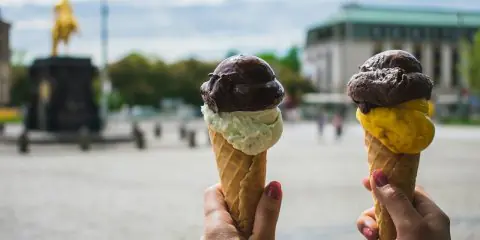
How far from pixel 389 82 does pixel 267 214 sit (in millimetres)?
818

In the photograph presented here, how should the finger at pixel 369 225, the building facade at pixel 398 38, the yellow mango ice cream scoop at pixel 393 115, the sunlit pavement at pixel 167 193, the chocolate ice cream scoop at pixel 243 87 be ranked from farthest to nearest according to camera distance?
the building facade at pixel 398 38 → the sunlit pavement at pixel 167 193 → the finger at pixel 369 225 → the yellow mango ice cream scoop at pixel 393 115 → the chocolate ice cream scoop at pixel 243 87

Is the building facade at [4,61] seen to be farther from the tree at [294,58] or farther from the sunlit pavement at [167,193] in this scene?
the tree at [294,58]

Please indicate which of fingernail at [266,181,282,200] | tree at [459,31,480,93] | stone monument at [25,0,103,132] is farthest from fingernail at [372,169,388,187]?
tree at [459,31,480,93]

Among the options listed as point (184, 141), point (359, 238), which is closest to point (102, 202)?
point (359, 238)

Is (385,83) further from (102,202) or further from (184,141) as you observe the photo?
(184,141)

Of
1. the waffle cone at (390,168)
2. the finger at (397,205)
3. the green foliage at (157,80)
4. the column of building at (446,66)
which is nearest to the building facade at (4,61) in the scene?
the green foliage at (157,80)

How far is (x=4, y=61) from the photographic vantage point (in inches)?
2249

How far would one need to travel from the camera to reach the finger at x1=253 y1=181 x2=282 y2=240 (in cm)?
310

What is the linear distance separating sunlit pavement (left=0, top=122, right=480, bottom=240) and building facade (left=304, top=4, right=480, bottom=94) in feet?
175

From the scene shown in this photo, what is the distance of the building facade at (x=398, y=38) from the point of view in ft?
243

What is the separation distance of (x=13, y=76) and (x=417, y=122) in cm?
6983

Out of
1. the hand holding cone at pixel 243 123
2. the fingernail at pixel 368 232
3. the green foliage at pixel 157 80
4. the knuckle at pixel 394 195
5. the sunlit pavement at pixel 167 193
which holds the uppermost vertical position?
the hand holding cone at pixel 243 123

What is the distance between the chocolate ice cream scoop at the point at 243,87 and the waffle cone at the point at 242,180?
0.18 metres

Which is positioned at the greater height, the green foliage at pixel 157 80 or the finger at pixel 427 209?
the finger at pixel 427 209
